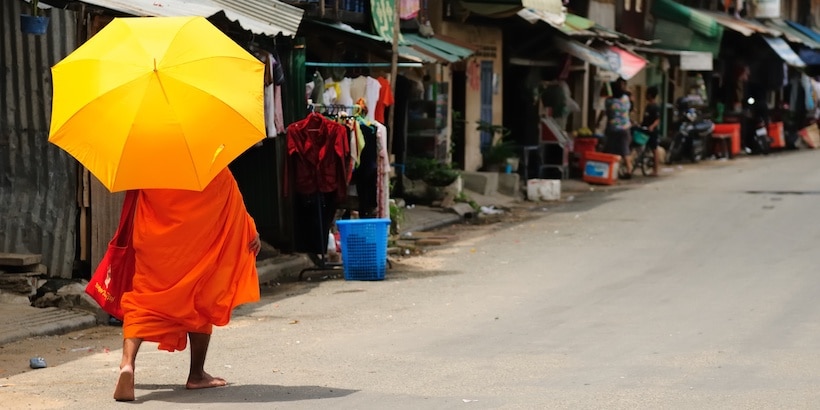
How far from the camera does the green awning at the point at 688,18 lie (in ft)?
110

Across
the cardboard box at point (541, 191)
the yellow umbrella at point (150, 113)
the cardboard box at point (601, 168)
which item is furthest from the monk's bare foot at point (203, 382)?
the cardboard box at point (601, 168)

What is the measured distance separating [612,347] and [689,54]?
25044 mm

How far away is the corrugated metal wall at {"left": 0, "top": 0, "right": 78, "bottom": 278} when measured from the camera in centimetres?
1077

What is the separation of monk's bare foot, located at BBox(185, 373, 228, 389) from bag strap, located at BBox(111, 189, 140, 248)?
0.84 metres

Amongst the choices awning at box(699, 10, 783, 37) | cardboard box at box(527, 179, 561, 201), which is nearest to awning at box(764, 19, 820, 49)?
awning at box(699, 10, 783, 37)

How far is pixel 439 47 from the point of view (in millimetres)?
19562

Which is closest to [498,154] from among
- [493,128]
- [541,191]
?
[493,128]

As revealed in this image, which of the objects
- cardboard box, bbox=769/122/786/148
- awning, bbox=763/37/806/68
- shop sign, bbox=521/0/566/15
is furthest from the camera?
cardboard box, bbox=769/122/786/148

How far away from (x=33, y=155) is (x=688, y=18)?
25.5 meters

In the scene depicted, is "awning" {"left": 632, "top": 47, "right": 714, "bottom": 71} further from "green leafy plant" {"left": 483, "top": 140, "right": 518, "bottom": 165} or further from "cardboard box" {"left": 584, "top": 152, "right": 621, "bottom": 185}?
"green leafy plant" {"left": 483, "top": 140, "right": 518, "bottom": 165}

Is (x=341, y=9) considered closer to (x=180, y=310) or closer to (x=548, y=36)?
(x=548, y=36)

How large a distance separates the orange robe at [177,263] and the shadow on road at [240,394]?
31cm

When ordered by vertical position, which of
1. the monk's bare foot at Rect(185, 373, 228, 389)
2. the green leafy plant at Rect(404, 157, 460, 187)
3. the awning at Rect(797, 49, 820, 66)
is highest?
the awning at Rect(797, 49, 820, 66)

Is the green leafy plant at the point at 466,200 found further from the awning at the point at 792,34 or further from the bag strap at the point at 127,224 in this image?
the awning at the point at 792,34
